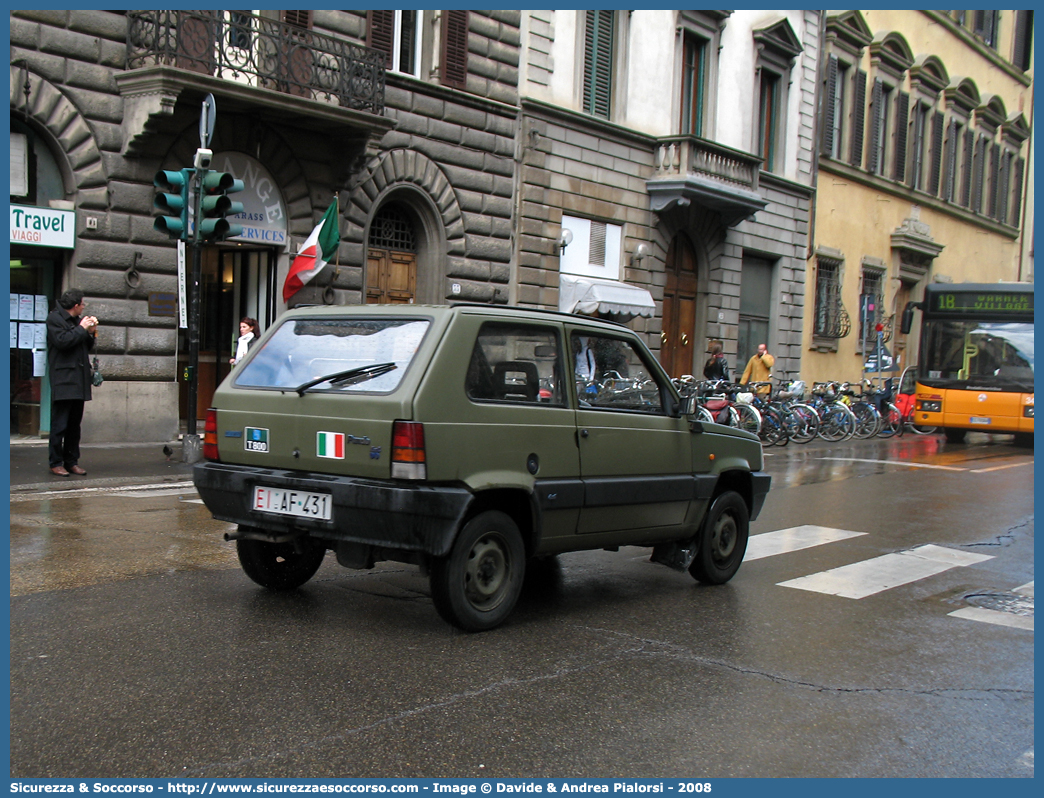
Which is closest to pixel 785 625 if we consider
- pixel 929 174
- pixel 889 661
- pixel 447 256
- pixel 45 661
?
pixel 889 661

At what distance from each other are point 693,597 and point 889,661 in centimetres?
156

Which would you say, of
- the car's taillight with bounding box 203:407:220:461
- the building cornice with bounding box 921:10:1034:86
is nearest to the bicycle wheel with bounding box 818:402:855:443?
the car's taillight with bounding box 203:407:220:461

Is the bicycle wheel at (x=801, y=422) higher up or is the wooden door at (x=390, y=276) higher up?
the wooden door at (x=390, y=276)

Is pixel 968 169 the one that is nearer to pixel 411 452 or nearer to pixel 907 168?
pixel 907 168

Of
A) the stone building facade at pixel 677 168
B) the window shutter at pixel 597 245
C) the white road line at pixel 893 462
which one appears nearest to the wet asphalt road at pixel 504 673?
the white road line at pixel 893 462

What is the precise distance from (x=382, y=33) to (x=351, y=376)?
14.2m

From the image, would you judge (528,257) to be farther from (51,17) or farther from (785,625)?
(785,625)

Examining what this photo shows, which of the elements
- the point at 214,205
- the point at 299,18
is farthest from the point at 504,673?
the point at 299,18

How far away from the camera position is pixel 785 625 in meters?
6.20

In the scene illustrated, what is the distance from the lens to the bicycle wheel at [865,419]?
75.5ft

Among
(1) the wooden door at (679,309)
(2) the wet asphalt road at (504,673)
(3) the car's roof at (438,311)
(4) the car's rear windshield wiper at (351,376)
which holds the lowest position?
(2) the wet asphalt road at (504,673)

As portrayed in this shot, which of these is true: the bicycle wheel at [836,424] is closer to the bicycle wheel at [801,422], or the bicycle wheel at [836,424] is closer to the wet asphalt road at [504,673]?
the bicycle wheel at [801,422]

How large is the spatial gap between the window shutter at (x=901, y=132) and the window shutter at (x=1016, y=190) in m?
12.3

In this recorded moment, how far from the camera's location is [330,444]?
555 centimetres
